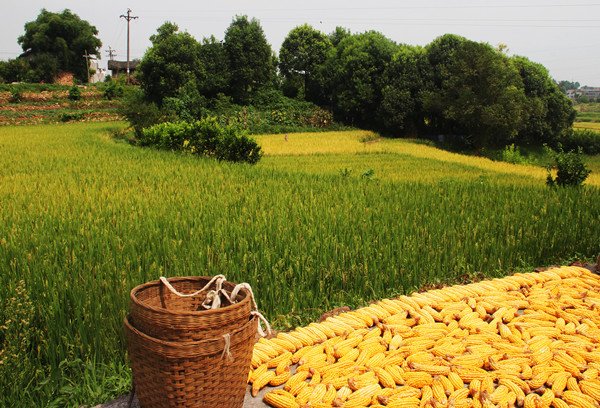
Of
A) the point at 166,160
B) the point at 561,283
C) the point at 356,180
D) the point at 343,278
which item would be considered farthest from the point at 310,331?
the point at 166,160

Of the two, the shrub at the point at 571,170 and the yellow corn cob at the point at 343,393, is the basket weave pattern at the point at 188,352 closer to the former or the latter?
the yellow corn cob at the point at 343,393

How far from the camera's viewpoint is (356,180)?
964 cm

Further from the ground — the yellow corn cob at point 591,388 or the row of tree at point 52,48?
the row of tree at point 52,48

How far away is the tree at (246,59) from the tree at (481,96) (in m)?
14.9

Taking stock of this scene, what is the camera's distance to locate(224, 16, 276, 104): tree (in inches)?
1425

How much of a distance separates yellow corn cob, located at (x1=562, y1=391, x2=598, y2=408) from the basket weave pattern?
72.8 inches

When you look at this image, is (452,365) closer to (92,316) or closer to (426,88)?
(92,316)

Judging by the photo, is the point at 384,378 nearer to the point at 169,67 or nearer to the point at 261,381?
the point at 261,381

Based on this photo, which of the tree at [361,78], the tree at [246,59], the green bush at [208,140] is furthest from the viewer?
the tree at [246,59]

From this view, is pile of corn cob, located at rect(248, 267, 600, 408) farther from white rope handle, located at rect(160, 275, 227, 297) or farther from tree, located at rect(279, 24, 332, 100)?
tree, located at rect(279, 24, 332, 100)

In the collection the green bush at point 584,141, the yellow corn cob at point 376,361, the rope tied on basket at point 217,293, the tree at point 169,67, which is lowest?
the yellow corn cob at point 376,361

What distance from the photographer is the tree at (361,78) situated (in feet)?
113

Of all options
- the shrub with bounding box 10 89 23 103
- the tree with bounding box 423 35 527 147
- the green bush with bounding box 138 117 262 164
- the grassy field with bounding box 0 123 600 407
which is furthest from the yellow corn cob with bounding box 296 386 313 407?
the shrub with bounding box 10 89 23 103

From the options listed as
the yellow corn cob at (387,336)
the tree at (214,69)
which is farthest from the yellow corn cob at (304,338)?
the tree at (214,69)
